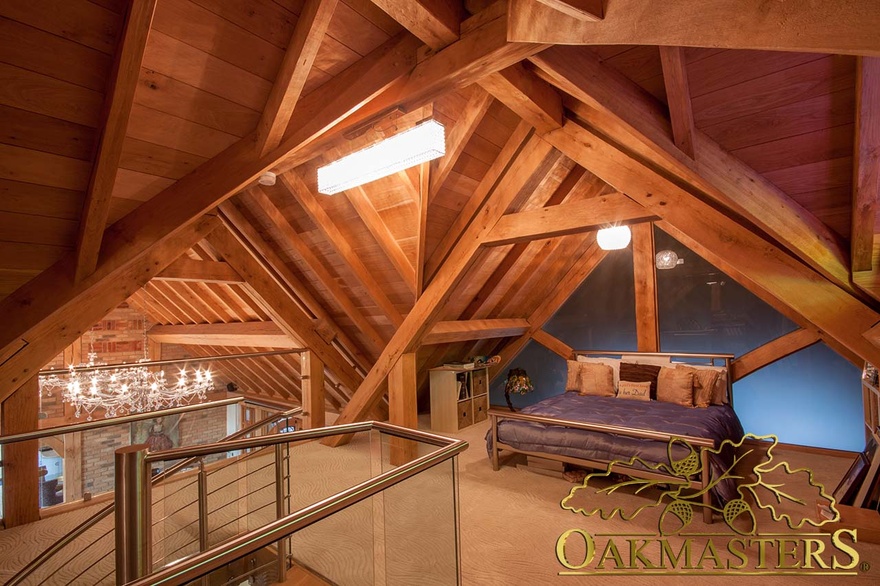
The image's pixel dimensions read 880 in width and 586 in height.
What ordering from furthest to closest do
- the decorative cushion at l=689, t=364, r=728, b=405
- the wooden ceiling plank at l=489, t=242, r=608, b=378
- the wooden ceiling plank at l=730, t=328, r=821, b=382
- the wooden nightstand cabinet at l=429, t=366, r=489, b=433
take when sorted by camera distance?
1. the wooden ceiling plank at l=489, t=242, r=608, b=378
2. the wooden nightstand cabinet at l=429, t=366, r=489, b=433
3. the decorative cushion at l=689, t=364, r=728, b=405
4. the wooden ceiling plank at l=730, t=328, r=821, b=382

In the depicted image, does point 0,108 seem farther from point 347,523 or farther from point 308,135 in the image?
point 347,523

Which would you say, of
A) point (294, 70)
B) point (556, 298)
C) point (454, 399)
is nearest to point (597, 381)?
point (556, 298)

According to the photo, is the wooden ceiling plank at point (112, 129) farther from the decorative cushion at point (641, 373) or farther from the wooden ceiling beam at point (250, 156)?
the decorative cushion at point (641, 373)

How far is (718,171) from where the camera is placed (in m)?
1.86

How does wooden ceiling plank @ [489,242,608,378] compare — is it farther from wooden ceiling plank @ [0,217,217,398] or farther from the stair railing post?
the stair railing post

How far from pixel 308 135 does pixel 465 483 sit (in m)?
2.87

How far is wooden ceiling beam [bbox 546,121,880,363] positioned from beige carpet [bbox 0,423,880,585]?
1342mm

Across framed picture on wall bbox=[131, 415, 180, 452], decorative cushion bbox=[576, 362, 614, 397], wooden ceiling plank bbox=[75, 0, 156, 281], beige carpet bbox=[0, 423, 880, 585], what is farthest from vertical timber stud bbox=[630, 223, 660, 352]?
framed picture on wall bbox=[131, 415, 180, 452]

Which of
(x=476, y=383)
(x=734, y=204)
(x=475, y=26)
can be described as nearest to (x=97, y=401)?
(x=476, y=383)

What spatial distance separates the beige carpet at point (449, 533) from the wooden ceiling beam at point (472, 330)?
132cm

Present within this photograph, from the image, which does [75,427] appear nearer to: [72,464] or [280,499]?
[280,499]

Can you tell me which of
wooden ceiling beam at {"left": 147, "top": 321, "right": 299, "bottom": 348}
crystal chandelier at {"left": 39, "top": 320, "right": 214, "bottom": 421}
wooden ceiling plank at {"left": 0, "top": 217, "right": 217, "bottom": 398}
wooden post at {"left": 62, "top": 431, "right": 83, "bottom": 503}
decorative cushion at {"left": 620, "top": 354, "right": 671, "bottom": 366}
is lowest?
wooden post at {"left": 62, "top": 431, "right": 83, "bottom": 503}

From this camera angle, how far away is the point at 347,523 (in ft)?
9.73

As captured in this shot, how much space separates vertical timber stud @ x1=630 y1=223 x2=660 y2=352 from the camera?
194 inches
